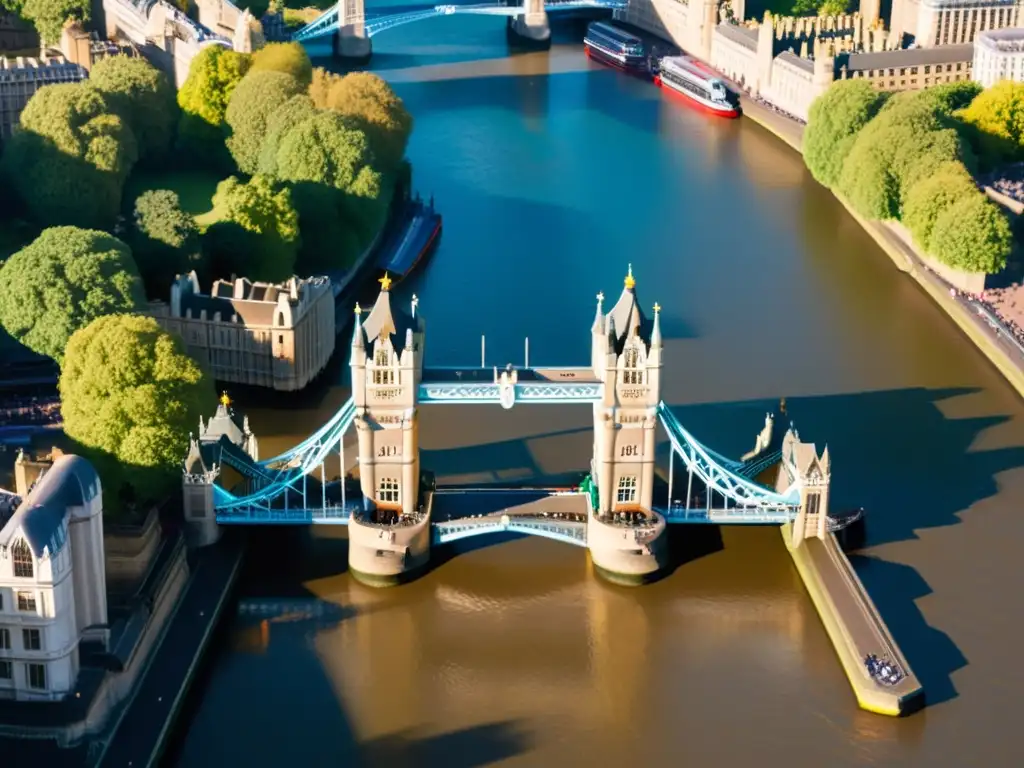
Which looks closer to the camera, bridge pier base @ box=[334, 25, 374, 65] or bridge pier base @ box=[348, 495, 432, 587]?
bridge pier base @ box=[348, 495, 432, 587]

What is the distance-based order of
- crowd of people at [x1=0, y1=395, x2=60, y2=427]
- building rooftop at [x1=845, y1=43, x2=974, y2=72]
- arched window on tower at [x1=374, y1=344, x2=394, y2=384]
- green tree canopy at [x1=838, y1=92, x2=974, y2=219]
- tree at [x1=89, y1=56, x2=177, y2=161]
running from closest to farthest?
arched window on tower at [x1=374, y1=344, x2=394, y2=384] < crowd of people at [x1=0, y1=395, x2=60, y2=427] < green tree canopy at [x1=838, y1=92, x2=974, y2=219] < tree at [x1=89, y1=56, x2=177, y2=161] < building rooftop at [x1=845, y1=43, x2=974, y2=72]

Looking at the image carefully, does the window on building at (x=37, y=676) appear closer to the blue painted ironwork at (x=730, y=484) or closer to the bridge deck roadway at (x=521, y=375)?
the bridge deck roadway at (x=521, y=375)

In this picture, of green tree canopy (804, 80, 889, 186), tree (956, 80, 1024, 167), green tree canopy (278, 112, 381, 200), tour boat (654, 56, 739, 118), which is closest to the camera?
green tree canopy (278, 112, 381, 200)

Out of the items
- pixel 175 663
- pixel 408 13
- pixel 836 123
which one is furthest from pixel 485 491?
pixel 408 13

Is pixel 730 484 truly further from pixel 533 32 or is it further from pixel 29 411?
pixel 533 32

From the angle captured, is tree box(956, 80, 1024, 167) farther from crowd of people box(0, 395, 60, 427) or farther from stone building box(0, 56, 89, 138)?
crowd of people box(0, 395, 60, 427)

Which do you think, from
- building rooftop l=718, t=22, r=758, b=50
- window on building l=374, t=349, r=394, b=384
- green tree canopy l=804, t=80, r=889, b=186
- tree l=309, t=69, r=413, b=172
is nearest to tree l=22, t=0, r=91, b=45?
tree l=309, t=69, r=413, b=172
